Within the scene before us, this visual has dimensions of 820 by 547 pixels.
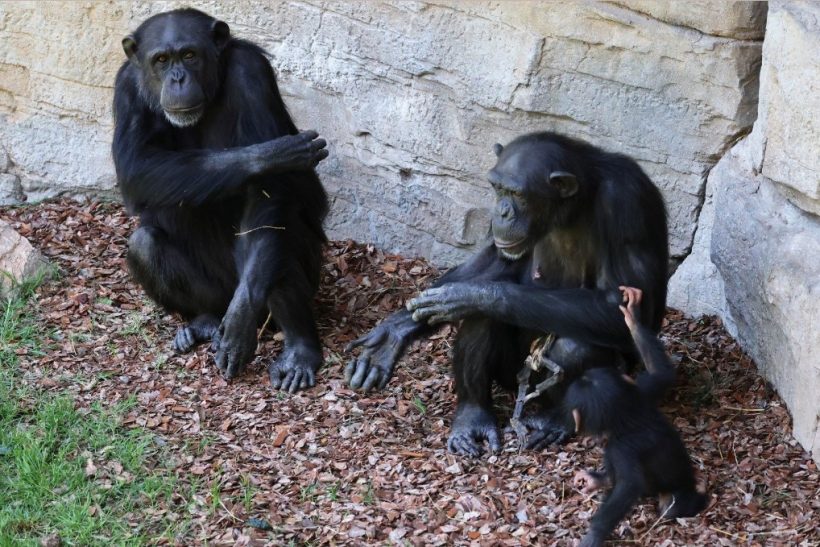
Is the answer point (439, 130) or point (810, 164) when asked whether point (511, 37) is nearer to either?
point (439, 130)

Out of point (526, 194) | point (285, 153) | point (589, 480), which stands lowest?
point (589, 480)

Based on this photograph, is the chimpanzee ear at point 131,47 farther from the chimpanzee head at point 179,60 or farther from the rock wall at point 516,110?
the rock wall at point 516,110

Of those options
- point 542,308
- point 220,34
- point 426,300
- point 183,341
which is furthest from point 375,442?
point 220,34

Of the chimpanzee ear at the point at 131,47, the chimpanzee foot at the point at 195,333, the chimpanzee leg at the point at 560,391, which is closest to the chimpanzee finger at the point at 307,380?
the chimpanzee foot at the point at 195,333

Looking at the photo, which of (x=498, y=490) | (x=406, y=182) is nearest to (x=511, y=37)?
(x=406, y=182)

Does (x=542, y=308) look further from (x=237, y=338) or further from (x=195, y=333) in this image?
(x=195, y=333)

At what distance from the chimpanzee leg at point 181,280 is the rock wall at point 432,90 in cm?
139

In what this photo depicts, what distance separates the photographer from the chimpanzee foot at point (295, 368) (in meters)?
7.05

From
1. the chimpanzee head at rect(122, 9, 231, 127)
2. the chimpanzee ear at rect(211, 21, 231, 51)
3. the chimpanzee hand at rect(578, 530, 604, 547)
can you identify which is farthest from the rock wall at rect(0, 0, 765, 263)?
the chimpanzee hand at rect(578, 530, 604, 547)

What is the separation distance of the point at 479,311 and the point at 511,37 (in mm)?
2062

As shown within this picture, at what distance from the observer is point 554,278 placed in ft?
21.2

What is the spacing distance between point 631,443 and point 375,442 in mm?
1626

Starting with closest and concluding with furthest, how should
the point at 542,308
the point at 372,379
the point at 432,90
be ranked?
1. the point at 542,308
2. the point at 372,379
3. the point at 432,90

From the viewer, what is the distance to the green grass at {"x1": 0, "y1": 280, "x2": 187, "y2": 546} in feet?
19.0
